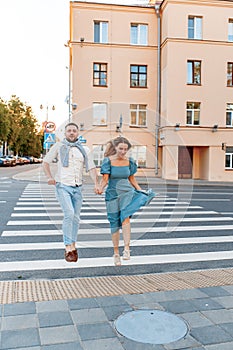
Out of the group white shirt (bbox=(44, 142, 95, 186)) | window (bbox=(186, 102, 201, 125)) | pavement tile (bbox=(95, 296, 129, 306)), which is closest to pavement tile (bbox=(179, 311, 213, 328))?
pavement tile (bbox=(95, 296, 129, 306))

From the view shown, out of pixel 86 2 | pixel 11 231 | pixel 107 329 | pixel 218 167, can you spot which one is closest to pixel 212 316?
pixel 107 329

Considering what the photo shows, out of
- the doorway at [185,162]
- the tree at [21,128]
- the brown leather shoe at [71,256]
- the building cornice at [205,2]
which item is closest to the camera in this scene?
the brown leather shoe at [71,256]

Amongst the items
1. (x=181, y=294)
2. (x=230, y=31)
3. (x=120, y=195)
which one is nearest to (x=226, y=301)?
(x=181, y=294)

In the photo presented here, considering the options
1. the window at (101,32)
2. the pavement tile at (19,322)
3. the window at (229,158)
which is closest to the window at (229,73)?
the window at (229,158)

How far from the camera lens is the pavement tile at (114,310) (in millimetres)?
3324

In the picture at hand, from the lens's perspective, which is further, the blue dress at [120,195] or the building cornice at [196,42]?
the building cornice at [196,42]

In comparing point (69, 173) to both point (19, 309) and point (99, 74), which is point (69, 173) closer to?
point (19, 309)

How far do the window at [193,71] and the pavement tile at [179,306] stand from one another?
23.2 m

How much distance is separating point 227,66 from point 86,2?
1129 cm

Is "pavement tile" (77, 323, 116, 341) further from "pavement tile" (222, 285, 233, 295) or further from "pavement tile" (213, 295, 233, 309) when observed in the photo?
"pavement tile" (222, 285, 233, 295)

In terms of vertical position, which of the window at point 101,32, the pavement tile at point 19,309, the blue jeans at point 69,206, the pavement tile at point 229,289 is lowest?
the pavement tile at point 229,289

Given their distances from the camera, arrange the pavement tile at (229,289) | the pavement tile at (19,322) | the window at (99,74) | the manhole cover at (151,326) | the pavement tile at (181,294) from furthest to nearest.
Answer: the window at (99,74) → the pavement tile at (229,289) → the pavement tile at (181,294) → the pavement tile at (19,322) → the manhole cover at (151,326)

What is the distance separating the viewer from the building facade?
80.5 feet

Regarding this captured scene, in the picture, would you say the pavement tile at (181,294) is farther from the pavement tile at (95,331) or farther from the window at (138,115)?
the window at (138,115)
